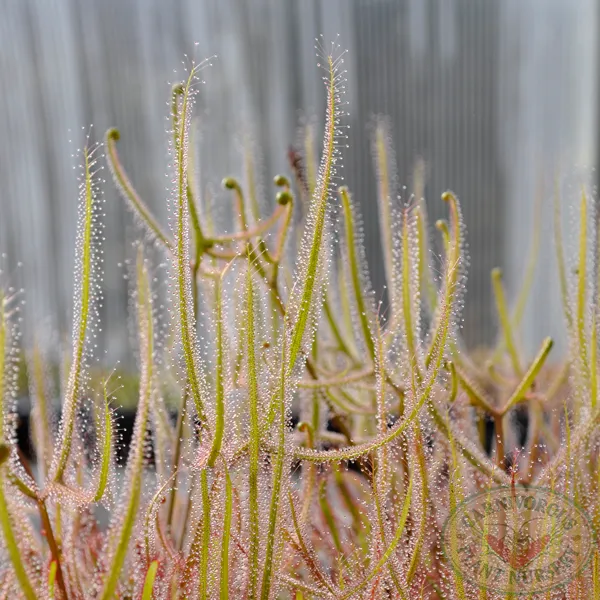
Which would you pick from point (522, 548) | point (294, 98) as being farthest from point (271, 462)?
point (294, 98)

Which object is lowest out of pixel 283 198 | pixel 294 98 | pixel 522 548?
pixel 522 548

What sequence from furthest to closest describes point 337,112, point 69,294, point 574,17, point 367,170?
point 574,17 → point 367,170 → point 69,294 → point 337,112

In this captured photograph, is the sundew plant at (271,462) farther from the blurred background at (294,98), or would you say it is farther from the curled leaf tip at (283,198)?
the blurred background at (294,98)

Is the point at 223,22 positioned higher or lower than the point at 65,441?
higher

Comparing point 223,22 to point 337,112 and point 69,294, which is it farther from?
point 337,112

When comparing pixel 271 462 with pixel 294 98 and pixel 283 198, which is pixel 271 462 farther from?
pixel 294 98

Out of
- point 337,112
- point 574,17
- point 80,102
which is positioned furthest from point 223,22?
point 337,112

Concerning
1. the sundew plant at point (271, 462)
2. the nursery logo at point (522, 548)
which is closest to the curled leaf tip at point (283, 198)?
the sundew plant at point (271, 462)
